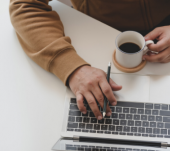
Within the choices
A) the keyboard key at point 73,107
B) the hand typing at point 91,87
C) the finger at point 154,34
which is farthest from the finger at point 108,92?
the finger at point 154,34

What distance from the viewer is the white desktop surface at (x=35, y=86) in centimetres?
60

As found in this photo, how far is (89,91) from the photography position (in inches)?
24.5

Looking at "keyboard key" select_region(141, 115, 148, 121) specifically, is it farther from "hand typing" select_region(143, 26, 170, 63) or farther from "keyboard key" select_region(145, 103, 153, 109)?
"hand typing" select_region(143, 26, 170, 63)

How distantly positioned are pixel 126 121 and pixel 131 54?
21 centimetres

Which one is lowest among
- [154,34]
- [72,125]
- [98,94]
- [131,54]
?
[72,125]

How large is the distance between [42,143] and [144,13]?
638mm

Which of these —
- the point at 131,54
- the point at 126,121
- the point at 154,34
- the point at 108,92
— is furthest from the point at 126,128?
the point at 154,34

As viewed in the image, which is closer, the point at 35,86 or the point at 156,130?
the point at 156,130

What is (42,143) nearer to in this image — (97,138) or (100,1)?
(97,138)

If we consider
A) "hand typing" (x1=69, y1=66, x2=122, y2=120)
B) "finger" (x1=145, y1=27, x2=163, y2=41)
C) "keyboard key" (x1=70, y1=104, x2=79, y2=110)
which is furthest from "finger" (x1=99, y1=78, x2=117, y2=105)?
"finger" (x1=145, y1=27, x2=163, y2=41)

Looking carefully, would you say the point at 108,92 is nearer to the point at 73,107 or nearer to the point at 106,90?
the point at 106,90

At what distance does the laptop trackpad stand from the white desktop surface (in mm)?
39

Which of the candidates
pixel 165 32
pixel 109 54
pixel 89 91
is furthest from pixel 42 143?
pixel 165 32

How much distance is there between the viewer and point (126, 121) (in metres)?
0.57
